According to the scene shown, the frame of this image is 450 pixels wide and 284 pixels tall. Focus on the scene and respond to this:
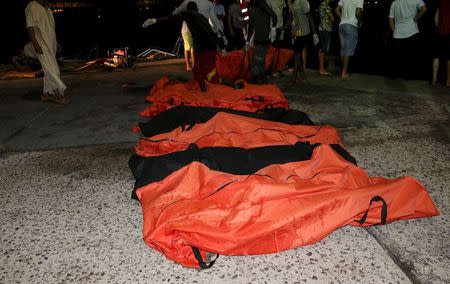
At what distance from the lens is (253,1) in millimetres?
7293

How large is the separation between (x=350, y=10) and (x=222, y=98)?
13.8ft

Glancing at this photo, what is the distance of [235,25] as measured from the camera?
8250mm

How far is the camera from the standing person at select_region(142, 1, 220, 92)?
5.82 metres

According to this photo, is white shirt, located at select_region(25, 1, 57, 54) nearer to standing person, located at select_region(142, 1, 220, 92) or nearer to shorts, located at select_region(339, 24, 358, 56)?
standing person, located at select_region(142, 1, 220, 92)

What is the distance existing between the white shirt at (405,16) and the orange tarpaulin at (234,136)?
495 centimetres

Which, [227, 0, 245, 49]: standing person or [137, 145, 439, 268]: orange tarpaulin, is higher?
[227, 0, 245, 49]: standing person

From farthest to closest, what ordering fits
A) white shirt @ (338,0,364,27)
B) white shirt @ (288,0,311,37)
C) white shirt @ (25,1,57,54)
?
white shirt @ (288,0,311,37), white shirt @ (338,0,364,27), white shirt @ (25,1,57,54)

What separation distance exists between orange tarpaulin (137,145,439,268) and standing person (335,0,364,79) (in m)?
5.84

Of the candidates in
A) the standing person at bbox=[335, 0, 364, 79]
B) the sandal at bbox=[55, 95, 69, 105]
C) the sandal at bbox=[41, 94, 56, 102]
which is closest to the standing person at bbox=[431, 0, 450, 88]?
the standing person at bbox=[335, 0, 364, 79]

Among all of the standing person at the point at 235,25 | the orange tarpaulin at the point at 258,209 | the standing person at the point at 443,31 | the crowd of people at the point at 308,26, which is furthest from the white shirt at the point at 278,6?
the orange tarpaulin at the point at 258,209

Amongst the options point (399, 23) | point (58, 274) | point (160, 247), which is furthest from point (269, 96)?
point (399, 23)

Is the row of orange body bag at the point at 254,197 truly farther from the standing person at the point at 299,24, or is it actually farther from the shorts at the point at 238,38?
the shorts at the point at 238,38

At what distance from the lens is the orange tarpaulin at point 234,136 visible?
10.6 ft

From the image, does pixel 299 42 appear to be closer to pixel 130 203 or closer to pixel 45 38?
pixel 45 38
